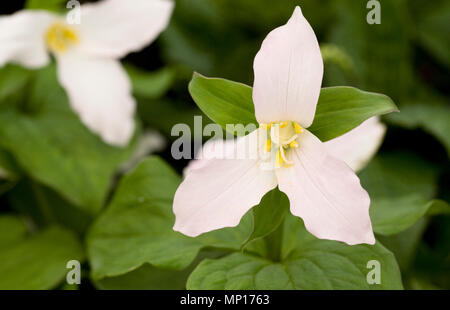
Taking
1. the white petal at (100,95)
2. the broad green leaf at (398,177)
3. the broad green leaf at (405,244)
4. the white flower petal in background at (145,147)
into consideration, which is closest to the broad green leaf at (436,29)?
the broad green leaf at (398,177)

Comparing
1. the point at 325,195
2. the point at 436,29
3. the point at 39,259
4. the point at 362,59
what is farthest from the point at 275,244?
the point at 436,29

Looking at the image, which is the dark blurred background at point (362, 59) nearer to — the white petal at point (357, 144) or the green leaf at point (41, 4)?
the white petal at point (357, 144)

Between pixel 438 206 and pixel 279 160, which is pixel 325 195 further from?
pixel 438 206

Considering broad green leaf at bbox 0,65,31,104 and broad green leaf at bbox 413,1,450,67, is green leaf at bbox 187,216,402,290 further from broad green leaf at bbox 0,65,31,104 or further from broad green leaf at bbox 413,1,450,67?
broad green leaf at bbox 413,1,450,67

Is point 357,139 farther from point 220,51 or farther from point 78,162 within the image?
point 220,51

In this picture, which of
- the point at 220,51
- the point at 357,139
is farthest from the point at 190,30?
the point at 357,139

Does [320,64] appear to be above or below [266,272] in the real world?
above
